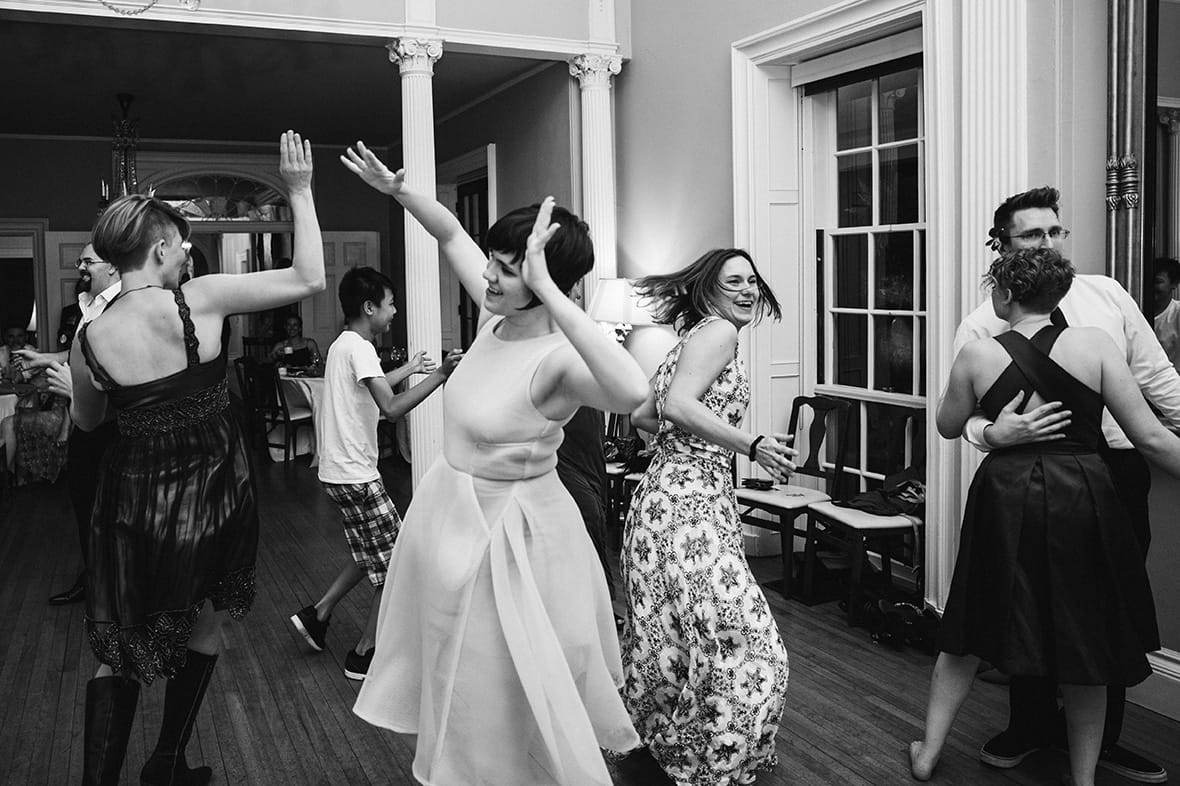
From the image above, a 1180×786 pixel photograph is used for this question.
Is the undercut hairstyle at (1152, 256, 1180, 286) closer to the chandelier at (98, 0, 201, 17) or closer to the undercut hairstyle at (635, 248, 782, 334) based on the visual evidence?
the undercut hairstyle at (635, 248, 782, 334)

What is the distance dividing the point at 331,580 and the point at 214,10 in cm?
328

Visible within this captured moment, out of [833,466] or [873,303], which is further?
[833,466]

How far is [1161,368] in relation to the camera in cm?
329

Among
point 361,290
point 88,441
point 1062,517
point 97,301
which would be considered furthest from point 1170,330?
point 88,441

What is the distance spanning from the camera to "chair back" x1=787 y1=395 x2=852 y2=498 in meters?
5.43

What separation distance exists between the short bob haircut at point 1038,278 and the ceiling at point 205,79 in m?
4.84

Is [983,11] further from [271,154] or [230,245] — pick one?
[230,245]

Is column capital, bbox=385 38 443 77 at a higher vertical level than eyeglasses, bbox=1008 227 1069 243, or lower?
higher

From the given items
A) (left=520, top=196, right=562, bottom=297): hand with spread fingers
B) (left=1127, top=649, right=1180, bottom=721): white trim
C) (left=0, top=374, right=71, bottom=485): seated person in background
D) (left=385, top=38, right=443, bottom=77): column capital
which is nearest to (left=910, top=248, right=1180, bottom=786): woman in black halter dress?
(left=1127, top=649, right=1180, bottom=721): white trim

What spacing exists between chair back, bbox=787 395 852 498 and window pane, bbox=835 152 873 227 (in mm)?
971

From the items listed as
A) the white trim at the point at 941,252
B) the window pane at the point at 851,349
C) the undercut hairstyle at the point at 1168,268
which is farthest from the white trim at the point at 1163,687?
the window pane at the point at 851,349

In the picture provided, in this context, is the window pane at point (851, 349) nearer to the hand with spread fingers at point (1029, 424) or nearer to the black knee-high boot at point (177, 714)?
the hand with spread fingers at point (1029, 424)

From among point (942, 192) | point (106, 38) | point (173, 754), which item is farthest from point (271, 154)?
point (173, 754)

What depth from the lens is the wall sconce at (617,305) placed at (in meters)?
6.36
